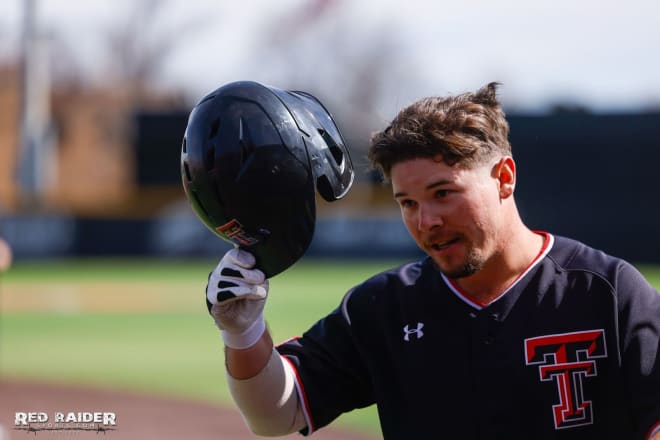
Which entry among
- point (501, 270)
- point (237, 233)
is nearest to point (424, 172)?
point (501, 270)

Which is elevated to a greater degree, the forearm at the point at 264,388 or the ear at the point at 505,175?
the ear at the point at 505,175

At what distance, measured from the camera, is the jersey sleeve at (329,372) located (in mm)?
3057

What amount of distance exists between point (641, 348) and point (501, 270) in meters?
0.44

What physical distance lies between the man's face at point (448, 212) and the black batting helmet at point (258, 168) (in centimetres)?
25

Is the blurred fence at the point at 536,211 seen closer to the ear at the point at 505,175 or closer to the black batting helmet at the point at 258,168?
the ear at the point at 505,175

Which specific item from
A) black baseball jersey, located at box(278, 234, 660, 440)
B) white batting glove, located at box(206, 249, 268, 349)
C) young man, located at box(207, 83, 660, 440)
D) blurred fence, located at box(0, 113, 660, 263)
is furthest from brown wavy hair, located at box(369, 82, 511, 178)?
blurred fence, located at box(0, 113, 660, 263)

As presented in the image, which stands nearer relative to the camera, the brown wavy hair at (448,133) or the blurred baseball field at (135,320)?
the brown wavy hair at (448,133)

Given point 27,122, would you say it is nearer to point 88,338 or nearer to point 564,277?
point 88,338

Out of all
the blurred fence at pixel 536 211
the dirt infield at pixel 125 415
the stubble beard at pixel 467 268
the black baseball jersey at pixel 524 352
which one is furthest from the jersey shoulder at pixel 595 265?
the blurred fence at pixel 536 211

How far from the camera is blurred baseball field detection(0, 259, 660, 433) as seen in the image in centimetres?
961

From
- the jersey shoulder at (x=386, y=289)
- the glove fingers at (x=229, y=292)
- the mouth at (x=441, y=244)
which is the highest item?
the mouth at (x=441, y=244)

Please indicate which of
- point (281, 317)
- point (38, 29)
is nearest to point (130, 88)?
point (38, 29)

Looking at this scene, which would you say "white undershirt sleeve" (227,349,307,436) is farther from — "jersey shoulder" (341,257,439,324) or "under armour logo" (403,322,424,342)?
"under armour logo" (403,322,424,342)

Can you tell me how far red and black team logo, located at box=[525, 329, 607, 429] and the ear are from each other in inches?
16.6
